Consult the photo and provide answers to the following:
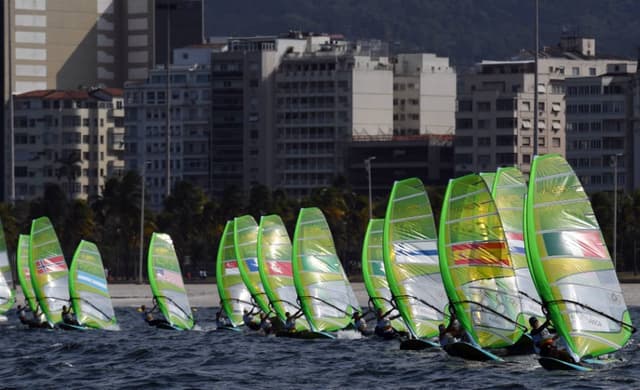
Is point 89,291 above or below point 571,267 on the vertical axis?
below

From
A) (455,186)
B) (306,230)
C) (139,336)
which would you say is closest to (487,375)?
(455,186)

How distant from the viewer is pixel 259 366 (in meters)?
57.7

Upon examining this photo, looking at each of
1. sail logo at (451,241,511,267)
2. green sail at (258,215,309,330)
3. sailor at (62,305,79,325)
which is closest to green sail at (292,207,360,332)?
green sail at (258,215,309,330)

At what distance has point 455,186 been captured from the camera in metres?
54.6

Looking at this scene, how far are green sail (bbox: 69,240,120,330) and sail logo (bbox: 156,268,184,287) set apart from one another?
2356mm

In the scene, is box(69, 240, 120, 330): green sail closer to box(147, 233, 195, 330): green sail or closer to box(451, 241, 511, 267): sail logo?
box(147, 233, 195, 330): green sail

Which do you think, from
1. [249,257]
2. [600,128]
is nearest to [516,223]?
[249,257]

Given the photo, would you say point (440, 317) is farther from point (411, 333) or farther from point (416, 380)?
point (416, 380)

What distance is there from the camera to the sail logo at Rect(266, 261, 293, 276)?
74812 millimetres

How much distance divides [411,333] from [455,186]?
321 inches

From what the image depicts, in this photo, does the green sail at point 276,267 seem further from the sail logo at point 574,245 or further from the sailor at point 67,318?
the sail logo at point 574,245

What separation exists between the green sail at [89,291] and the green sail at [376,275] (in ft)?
46.4

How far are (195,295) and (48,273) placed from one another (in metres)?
47.2

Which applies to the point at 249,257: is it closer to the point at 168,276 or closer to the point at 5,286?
the point at 168,276
